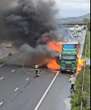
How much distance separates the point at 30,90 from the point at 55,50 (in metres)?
16.8

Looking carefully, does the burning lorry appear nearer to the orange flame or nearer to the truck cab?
the truck cab

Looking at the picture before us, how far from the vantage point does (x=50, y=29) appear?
6538cm

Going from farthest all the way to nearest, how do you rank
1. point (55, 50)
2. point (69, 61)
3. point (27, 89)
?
1. point (55, 50)
2. point (69, 61)
3. point (27, 89)

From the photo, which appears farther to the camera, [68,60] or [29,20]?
[29,20]

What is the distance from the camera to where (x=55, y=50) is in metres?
64.5

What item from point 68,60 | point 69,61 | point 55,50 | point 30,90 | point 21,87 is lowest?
point 30,90

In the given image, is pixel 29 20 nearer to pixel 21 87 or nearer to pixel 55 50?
pixel 55 50

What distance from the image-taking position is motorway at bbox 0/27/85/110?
41.1m

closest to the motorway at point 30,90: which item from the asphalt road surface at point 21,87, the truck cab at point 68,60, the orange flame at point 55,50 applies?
the asphalt road surface at point 21,87

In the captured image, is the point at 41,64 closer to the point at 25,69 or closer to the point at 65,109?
the point at 25,69

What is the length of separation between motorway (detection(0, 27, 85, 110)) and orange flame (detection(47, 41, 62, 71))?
176 cm

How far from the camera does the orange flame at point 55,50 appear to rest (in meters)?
62.1

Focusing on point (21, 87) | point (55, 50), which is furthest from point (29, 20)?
point (21, 87)

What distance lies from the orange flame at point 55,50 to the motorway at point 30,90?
5.77 ft
